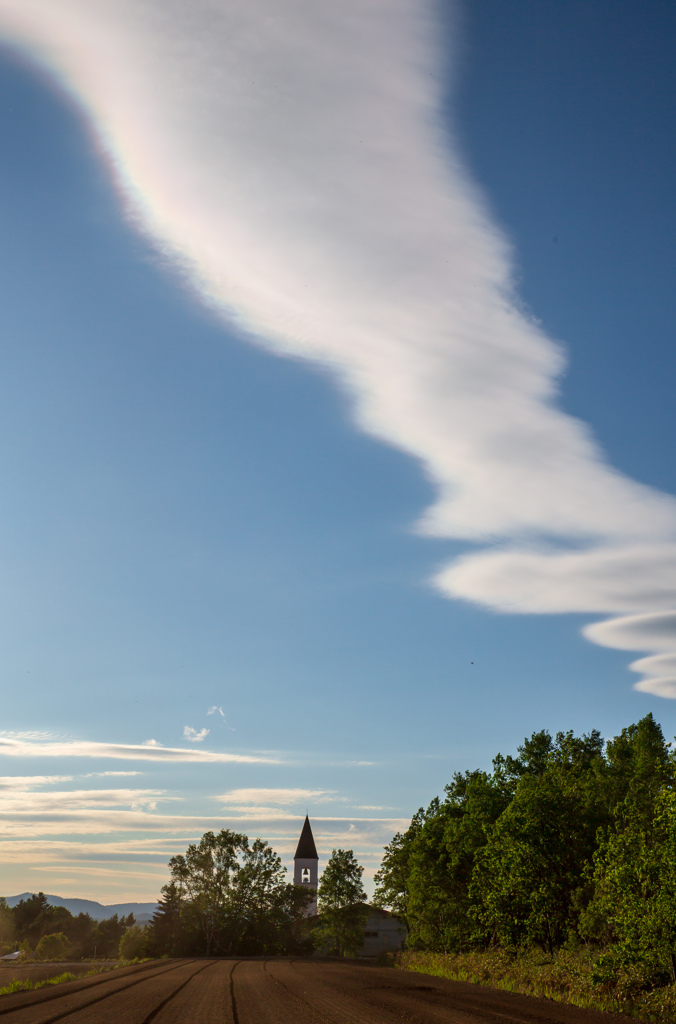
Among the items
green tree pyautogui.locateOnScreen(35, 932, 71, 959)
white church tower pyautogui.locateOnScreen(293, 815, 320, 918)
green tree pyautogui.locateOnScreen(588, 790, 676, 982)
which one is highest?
green tree pyautogui.locateOnScreen(588, 790, 676, 982)

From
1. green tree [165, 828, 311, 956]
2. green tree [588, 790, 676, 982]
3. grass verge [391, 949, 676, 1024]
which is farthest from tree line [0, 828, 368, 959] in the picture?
green tree [588, 790, 676, 982]

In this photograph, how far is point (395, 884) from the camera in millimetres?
86938

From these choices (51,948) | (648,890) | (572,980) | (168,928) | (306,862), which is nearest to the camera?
(648,890)

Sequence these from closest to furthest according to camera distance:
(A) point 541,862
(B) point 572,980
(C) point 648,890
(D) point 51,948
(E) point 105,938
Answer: (C) point 648,890, (B) point 572,980, (A) point 541,862, (D) point 51,948, (E) point 105,938

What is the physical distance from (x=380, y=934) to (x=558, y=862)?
10389 cm

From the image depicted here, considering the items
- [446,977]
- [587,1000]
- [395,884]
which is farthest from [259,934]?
[587,1000]

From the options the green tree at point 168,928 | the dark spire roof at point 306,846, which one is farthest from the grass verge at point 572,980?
the dark spire roof at point 306,846

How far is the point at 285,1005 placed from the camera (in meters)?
24.6

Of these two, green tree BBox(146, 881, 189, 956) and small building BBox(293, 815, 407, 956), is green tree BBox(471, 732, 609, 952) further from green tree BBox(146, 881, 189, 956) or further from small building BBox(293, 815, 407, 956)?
green tree BBox(146, 881, 189, 956)

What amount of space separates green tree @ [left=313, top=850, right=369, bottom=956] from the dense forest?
5152 cm

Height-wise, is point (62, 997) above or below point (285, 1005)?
below

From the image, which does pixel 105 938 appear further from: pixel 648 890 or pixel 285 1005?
pixel 648 890

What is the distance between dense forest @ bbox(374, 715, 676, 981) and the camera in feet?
82.8

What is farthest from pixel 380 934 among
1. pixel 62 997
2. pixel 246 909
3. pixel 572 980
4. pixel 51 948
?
pixel 62 997
